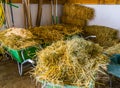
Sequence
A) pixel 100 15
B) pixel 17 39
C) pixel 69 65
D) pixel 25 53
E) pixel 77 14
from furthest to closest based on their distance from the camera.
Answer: pixel 77 14, pixel 100 15, pixel 17 39, pixel 25 53, pixel 69 65

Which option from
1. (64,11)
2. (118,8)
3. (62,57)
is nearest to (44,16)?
(64,11)

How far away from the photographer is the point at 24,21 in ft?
13.4

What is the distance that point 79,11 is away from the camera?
4.47 m

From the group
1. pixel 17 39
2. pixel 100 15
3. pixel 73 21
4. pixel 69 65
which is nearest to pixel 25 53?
pixel 17 39

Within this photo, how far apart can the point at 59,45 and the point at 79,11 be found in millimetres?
2713

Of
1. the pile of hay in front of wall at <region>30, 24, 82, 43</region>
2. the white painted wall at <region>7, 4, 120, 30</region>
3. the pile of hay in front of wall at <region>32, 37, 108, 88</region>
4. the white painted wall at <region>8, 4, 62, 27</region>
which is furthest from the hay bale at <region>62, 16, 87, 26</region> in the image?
the pile of hay in front of wall at <region>32, 37, 108, 88</region>

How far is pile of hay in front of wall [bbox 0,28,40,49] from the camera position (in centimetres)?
266

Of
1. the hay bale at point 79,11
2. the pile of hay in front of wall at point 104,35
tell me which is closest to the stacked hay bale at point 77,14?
the hay bale at point 79,11

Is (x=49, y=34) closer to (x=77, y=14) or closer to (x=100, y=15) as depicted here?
(x=77, y=14)

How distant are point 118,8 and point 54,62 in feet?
9.33

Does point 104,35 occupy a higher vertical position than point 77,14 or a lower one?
lower

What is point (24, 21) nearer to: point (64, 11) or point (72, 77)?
point (64, 11)

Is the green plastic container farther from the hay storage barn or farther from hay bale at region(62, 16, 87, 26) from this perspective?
hay bale at region(62, 16, 87, 26)

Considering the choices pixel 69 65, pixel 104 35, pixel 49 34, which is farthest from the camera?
pixel 104 35
